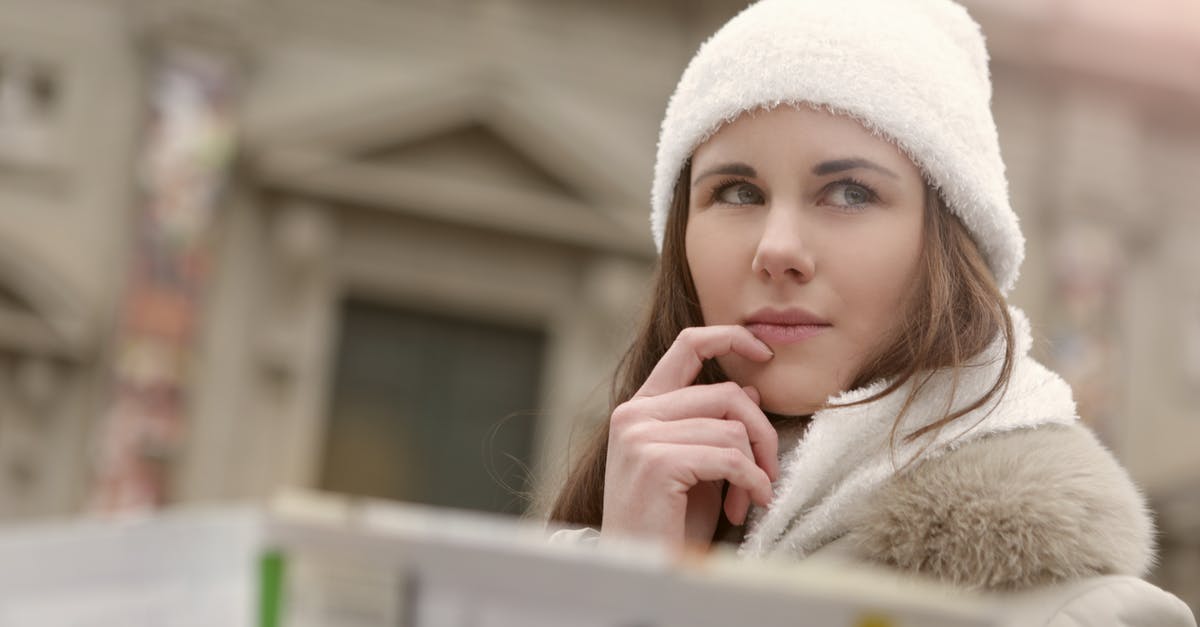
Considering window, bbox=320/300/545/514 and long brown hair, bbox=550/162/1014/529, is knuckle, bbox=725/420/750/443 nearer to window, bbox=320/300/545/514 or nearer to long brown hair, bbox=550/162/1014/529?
long brown hair, bbox=550/162/1014/529

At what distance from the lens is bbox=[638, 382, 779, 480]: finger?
4.35ft

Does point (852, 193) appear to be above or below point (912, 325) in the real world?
above

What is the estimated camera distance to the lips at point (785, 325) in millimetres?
1354

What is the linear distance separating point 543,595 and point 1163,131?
1109cm

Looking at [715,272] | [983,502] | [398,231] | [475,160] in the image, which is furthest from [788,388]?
[475,160]

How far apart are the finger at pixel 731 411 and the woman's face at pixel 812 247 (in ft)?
0.19

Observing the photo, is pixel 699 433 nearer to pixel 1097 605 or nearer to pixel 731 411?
pixel 731 411

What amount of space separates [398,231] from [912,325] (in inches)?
319

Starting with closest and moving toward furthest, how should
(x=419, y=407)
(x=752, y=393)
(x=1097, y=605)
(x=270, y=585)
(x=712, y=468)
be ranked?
(x=270, y=585) → (x=1097, y=605) → (x=712, y=468) → (x=752, y=393) → (x=419, y=407)

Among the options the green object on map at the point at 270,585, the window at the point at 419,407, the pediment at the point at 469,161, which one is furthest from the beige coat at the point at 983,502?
the window at the point at 419,407

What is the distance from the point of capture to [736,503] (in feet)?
4.34

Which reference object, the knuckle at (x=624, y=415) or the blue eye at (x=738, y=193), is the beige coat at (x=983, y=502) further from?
the blue eye at (x=738, y=193)

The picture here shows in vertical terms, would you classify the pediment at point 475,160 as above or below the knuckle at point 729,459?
above

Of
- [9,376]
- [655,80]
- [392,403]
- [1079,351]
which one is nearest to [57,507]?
[9,376]
